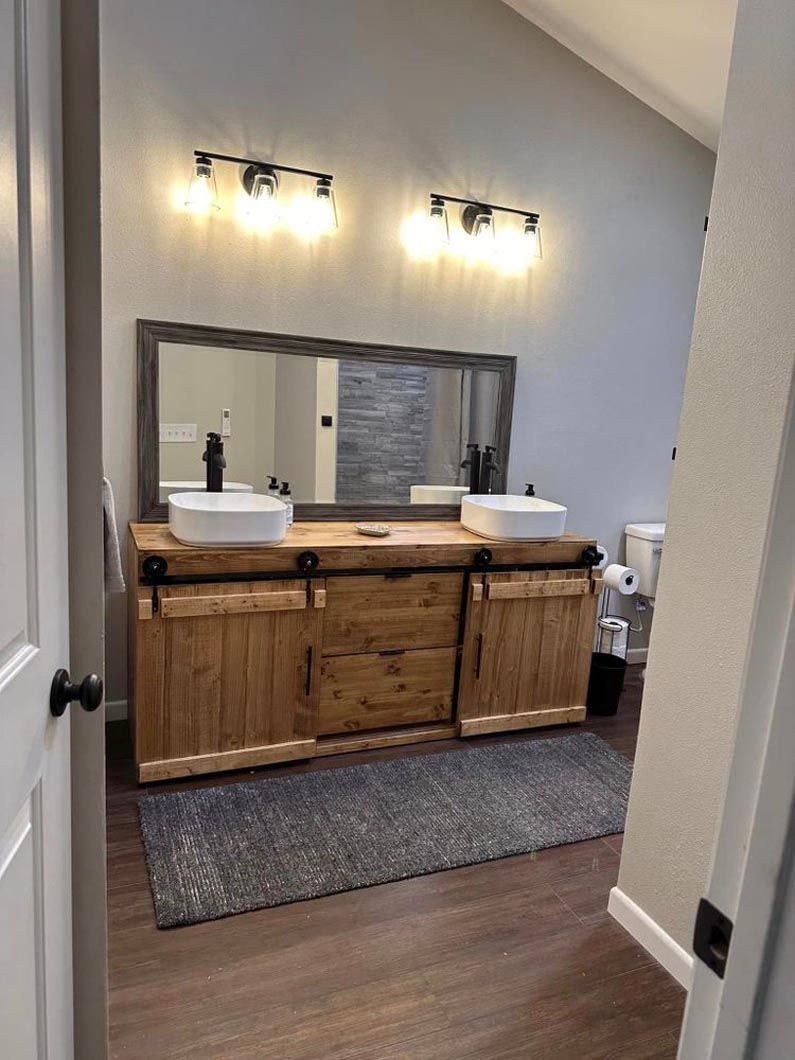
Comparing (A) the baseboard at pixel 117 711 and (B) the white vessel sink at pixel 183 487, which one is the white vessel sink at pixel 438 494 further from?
(A) the baseboard at pixel 117 711

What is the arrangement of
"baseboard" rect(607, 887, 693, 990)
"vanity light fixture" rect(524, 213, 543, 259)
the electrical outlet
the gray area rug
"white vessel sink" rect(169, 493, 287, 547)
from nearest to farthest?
1. "baseboard" rect(607, 887, 693, 990)
2. the gray area rug
3. "white vessel sink" rect(169, 493, 287, 547)
4. the electrical outlet
5. "vanity light fixture" rect(524, 213, 543, 259)

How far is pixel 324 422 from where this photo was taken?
317cm

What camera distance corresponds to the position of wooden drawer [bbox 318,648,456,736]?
112 inches

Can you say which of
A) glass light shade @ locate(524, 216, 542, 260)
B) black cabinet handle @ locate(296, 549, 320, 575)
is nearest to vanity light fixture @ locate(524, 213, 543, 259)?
glass light shade @ locate(524, 216, 542, 260)

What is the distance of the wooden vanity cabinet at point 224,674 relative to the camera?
251cm

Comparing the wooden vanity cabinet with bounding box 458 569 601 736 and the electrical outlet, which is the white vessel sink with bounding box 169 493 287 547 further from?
the wooden vanity cabinet with bounding box 458 569 601 736

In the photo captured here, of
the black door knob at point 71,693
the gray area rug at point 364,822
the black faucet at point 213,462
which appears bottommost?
the gray area rug at point 364,822

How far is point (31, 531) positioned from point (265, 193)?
2.29m

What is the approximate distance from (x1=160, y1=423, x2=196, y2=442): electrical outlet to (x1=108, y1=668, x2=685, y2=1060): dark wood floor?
1.50 meters

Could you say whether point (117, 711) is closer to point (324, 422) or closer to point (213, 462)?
point (213, 462)

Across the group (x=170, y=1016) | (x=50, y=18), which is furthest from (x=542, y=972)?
(x=50, y=18)

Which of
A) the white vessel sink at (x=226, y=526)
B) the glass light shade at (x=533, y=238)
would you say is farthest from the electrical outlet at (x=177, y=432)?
the glass light shade at (x=533, y=238)

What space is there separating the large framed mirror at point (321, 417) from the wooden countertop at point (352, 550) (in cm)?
17

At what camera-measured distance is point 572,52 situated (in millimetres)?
3240
